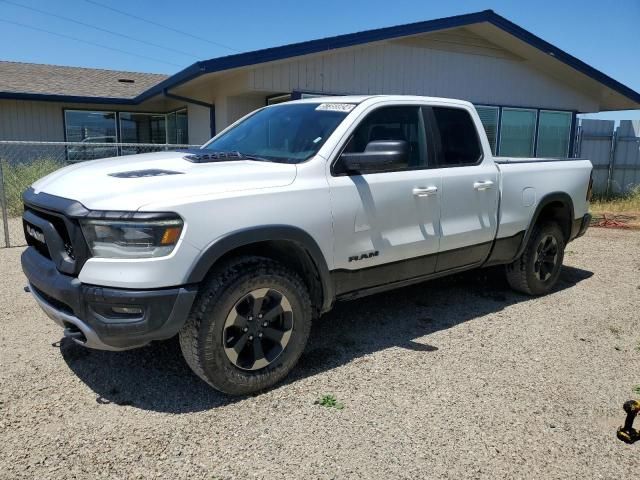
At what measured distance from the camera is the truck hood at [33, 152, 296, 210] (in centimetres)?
293

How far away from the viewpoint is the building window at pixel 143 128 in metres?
16.5

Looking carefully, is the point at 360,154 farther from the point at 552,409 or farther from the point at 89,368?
the point at 89,368

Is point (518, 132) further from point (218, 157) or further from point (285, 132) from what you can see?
point (218, 157)

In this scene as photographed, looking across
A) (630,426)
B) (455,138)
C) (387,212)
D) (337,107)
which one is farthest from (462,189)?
(630,426)

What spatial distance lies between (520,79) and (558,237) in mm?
10169

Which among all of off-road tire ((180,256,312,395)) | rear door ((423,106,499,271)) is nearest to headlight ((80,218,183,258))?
off-road tire ((180,256,312,395))

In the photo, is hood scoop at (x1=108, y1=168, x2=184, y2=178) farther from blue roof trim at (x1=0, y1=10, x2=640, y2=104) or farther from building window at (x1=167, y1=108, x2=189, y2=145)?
building window at (x1=167, y1=108, x2=189, y2=145)

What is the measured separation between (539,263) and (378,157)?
290 cm

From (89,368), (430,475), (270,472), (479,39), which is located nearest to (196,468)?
(270,472)

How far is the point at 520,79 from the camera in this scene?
14.5 metres


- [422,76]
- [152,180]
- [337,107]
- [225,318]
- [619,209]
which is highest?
[422,76]

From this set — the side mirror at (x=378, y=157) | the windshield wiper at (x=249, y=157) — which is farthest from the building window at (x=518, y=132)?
the windshield wiper at (x=249, y=157)

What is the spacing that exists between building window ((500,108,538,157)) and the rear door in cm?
1049

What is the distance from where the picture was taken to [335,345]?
4.26 metres
